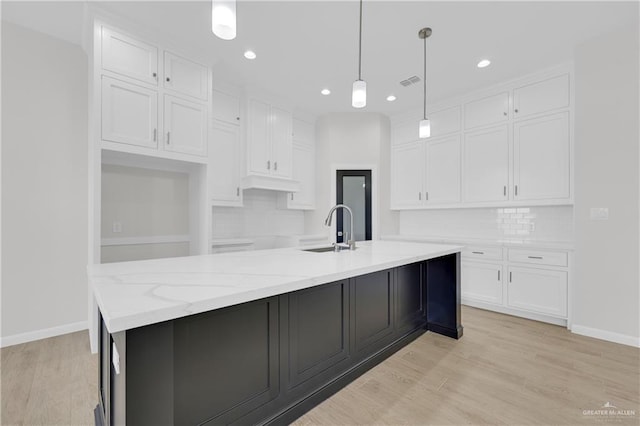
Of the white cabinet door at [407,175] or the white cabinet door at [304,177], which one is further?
the white cabinet door at [304,177]

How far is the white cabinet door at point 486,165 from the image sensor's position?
12.3 feet

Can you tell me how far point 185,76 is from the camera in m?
3.01

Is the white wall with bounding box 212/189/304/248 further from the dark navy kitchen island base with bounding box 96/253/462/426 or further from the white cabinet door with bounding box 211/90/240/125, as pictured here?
the dark navy kitchen island base with bounding box 96/253/462/426

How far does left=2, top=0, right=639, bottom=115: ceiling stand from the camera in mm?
2488

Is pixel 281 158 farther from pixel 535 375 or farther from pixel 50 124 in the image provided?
pixel 535 375

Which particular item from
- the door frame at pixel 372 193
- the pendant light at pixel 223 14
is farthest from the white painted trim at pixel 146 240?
the pendant light at pixel 223 14

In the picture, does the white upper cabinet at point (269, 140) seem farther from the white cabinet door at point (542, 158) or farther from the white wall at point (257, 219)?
the white cabinet door at point (542, 158)

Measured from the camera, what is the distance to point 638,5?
248 cm

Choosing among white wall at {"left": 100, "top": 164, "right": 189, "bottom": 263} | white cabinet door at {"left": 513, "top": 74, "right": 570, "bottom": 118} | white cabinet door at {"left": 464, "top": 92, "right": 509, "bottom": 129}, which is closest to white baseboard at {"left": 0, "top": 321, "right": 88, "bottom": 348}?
white wall at {"left": 100, "top": 164, "right": 189, "bottom": 263}

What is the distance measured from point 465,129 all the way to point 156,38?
392cm

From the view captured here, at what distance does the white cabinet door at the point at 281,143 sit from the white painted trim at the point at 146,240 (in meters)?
1.53

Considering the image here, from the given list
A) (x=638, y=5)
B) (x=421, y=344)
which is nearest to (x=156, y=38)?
(x=421, y=344)

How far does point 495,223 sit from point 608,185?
136 cm

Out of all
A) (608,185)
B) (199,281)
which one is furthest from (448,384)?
(608,185)
